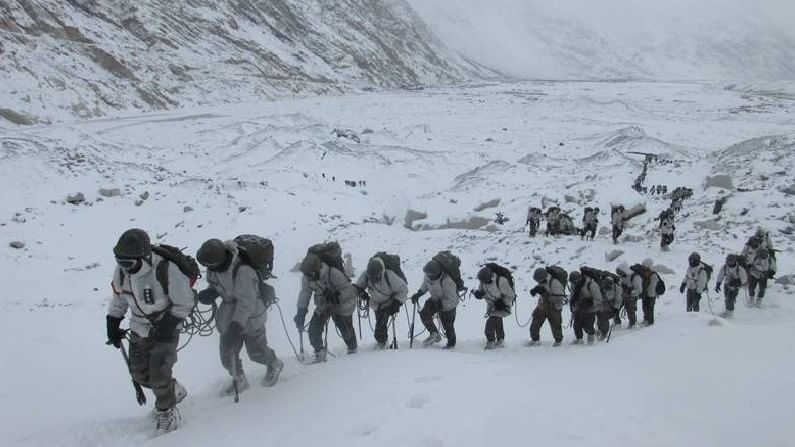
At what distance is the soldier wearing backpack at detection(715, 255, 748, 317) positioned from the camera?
31.6ft

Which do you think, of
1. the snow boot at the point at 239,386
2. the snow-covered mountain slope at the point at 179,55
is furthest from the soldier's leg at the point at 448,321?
the snow-covered mountain slope at the point at 179,55

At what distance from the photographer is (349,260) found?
41.1 ft

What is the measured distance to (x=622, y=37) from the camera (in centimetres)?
14550

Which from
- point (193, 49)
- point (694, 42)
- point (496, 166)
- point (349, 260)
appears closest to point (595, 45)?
point (694, 42)

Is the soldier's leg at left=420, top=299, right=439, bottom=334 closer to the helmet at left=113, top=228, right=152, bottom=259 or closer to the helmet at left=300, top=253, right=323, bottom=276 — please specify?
the helmet at left=300, top=253, right=323, bottom=276

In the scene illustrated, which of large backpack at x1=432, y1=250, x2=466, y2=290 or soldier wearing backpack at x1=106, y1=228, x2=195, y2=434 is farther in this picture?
large backpack at x1=432, y1=250, x2=466, y2=290

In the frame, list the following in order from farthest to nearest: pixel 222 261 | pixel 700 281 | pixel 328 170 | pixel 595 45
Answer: pixel 595 45, pixel 328 170, pixel 700 281, pixel 222 261

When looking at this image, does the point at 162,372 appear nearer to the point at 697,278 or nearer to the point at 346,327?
the point at 346,327

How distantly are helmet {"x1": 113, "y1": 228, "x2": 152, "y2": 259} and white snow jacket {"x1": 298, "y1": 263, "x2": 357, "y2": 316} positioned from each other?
2359mm

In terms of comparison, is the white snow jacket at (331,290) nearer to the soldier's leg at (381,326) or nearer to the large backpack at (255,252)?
the soldier's leg at (381,326)

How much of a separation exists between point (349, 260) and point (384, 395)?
8.26 meters

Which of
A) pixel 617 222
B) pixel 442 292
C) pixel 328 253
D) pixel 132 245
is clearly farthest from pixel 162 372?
pixel 617 222

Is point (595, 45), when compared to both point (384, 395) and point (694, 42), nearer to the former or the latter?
point (694, 42)

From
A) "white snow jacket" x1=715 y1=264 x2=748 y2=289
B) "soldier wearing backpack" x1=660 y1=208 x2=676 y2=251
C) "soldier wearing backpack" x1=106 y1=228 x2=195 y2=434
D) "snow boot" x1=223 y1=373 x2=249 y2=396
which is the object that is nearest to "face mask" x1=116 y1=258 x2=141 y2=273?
"soldier wearing backpack" x1=106 y1=228 x2=195 y2=434
